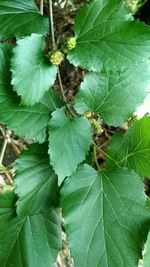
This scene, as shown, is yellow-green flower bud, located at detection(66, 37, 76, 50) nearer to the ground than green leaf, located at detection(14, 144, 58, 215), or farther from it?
farther from it

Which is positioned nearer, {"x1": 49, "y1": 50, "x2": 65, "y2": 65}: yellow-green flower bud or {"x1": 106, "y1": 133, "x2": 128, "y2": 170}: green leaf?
{"x1": 49, "y1": 50, "x2": 65, "y2": 65}: yellow-green flower bud

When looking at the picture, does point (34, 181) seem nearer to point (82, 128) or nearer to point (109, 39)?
point (82, 128)

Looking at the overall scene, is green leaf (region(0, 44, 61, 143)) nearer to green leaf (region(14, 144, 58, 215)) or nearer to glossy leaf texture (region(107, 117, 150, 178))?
green leaf (region(14, 144, 58, 215))

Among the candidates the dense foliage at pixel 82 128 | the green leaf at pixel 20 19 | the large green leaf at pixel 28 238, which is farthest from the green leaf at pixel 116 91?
the large green leaf at pixel 28 238

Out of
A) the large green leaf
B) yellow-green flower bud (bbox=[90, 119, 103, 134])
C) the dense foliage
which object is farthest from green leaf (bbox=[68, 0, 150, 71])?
the large green leaf

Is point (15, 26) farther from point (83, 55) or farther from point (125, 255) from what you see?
point (125, 255)

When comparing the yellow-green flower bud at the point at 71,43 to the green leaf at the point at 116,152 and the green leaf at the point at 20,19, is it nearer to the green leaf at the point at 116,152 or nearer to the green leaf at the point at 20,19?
the green leaf at the point at 20,19

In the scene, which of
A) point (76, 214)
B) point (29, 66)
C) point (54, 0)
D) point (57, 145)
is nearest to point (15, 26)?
point (29, 66)

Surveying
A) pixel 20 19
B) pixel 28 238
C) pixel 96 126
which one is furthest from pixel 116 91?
pixel 28 238
